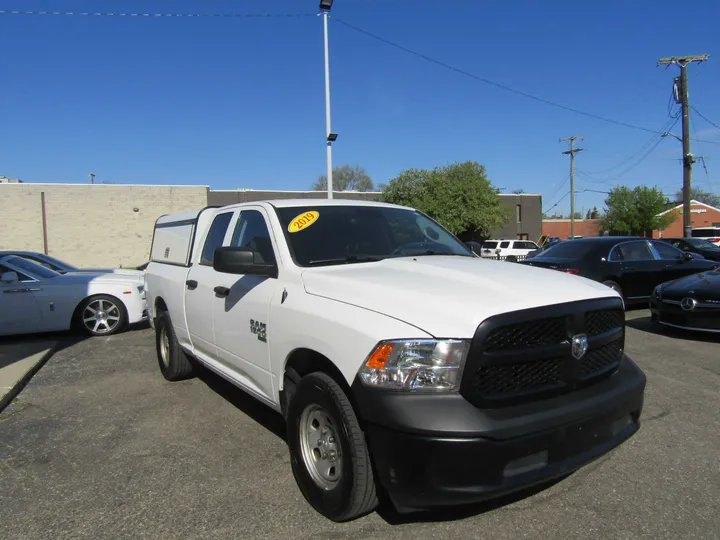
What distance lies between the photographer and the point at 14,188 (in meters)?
32.7

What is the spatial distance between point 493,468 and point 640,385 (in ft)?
4.13

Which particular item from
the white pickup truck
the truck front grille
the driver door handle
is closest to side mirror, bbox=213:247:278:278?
the white pickup truck

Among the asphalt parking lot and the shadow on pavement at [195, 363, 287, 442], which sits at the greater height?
the shadow on pavement at [195, 363, 287, 442]

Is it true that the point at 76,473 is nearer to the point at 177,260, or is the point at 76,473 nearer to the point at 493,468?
the point at 177,260

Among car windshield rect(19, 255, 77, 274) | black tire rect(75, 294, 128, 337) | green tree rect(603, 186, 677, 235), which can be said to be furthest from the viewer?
green tree rect(603, 186, 677, 235)

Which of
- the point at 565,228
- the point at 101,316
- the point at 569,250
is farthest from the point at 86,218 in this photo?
the point at 565,228

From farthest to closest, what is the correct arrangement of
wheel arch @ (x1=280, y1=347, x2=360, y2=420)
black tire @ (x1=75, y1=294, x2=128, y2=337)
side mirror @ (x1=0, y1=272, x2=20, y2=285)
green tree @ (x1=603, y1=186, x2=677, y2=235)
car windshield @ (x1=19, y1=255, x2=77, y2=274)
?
green tree @ (x1=603, y1=186, x2=677, y2=235), car windshield @ (x1=19, y1=255, x2=77, y2=274), black tire @ (x1=75, y1=294, x2=128, y2=337), side mirror @ (x1=0, y1=272, x2=20, y2=285), wheel arch @ (x1=280, y1=347, x2=360, y2=420)

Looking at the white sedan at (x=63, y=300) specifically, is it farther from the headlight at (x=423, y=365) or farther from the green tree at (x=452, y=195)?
the green tree at (x=452, y=195)

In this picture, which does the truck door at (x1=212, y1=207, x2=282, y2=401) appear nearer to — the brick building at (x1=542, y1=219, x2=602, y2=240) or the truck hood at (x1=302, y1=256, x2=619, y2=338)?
the truck hood at (x1=302, y1=256, x2=619, y2=338)

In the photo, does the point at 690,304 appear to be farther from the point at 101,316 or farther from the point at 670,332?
the point at 101,316

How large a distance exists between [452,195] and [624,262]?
2759 centimetres

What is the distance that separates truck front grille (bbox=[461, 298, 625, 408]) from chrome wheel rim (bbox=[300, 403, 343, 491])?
844 mm

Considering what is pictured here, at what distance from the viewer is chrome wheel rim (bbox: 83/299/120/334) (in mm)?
8508

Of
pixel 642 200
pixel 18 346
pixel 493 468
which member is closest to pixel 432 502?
pixel 493 468
